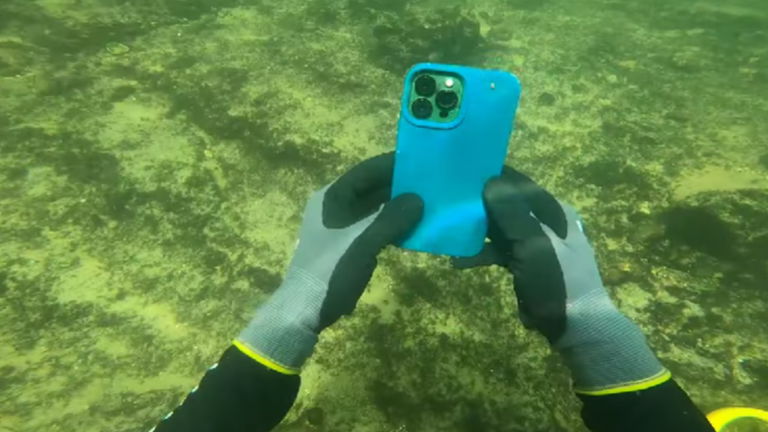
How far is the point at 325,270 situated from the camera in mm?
1417

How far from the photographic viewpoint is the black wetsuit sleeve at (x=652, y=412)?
1.21 metres

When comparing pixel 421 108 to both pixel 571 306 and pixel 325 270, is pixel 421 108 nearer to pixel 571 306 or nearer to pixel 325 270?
pixel 325 270

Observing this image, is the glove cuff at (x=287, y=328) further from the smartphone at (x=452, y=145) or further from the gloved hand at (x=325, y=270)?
the smartphone at (x=452, y=145)

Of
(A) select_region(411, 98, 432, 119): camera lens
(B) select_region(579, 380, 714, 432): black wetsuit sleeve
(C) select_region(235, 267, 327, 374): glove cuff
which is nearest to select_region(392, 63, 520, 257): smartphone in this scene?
(A) select_region(411, 98, 432, 119): camera lens

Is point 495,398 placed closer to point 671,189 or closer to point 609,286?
point 609,286

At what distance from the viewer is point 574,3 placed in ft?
16.6

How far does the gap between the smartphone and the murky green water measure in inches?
28.4

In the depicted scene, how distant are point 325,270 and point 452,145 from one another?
58 cm

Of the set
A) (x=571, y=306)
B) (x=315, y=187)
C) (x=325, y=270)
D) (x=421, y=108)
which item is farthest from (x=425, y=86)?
(x=315, y=187)

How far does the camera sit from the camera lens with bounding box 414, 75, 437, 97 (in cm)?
146

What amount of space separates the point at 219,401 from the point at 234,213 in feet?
4.68

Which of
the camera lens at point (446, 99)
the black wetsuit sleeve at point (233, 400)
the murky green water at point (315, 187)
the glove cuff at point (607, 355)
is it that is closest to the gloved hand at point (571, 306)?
the glove cuff at point (607, 355)

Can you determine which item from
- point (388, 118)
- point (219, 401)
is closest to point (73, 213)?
point (219, 401)

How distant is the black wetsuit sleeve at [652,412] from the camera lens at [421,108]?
99cm
